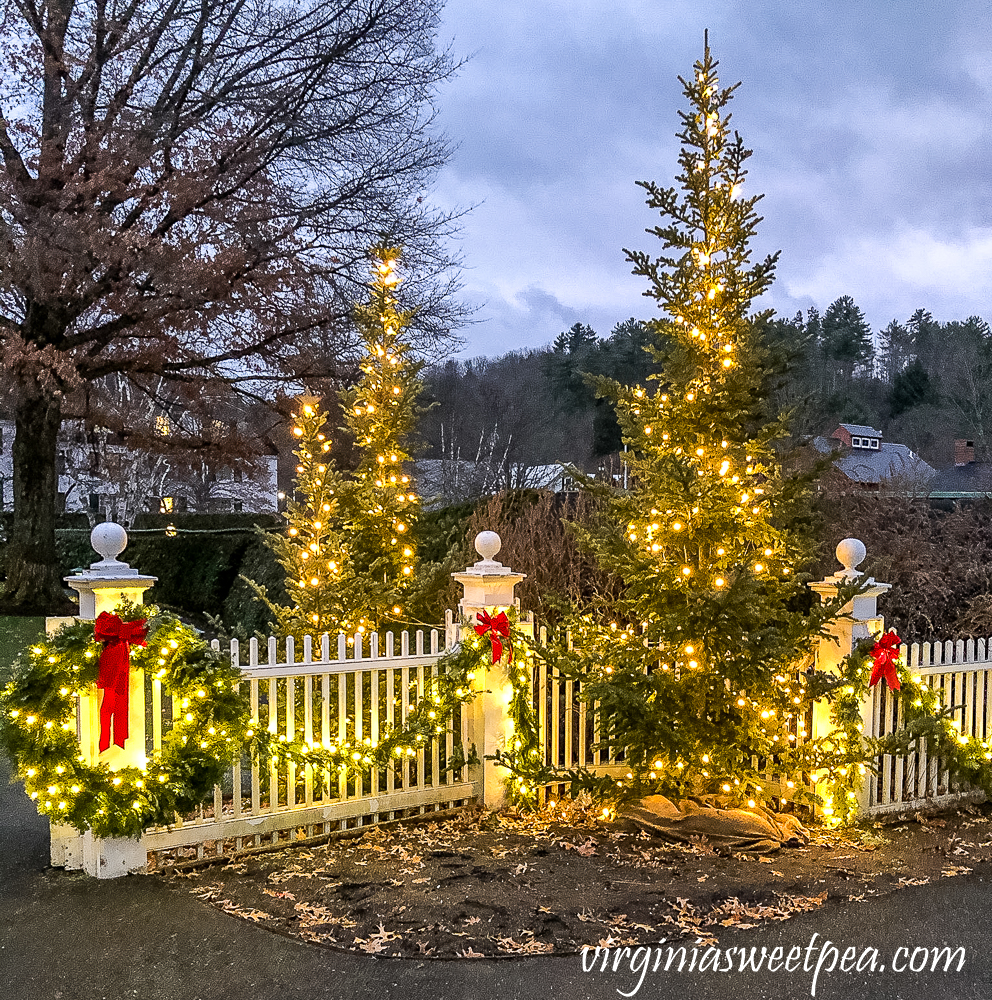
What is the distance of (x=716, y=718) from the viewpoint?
216 inches

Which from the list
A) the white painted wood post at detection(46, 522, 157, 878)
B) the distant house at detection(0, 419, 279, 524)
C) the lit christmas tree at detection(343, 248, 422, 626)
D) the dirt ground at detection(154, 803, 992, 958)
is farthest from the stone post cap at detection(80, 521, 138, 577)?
the distant house at detection(0, 419, 279, 524)

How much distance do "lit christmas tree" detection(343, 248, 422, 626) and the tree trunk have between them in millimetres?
9692

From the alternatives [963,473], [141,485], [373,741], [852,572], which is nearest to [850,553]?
[852,572]

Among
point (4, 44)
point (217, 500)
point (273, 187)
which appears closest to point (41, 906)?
point (273, 187)

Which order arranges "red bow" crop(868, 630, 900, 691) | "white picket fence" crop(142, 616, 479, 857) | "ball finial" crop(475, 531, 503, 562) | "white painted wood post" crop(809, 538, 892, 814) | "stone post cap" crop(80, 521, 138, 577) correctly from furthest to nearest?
"ball finial" crop(475, 531, 503, 562) < "white painted wood post" crop(809, 538, 892, 814) < "red bow" crop(868, 630, 900, 691) < "white picket fence" crop(142, 616, 479, 857) < "stone post cap" crop(80, 521, 138, 577)

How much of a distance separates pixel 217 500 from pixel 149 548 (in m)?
15.8

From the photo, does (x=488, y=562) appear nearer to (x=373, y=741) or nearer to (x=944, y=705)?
(x=373, y=741)

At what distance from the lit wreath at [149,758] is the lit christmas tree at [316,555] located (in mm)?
2653

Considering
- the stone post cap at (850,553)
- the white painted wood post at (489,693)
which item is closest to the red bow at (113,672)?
the white painted wood post at (489,693)

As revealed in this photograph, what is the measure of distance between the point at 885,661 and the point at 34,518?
14.9 m

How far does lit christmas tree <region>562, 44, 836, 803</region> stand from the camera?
210 inches

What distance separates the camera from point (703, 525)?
5.45m

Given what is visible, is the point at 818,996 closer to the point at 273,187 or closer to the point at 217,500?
the point at 273,187

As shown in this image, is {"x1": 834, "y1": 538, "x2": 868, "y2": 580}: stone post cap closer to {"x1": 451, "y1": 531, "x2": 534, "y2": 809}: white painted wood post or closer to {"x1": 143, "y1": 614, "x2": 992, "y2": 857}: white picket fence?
{"x1": 143, "y1": 614, "x2": 992, "y2": 857}: white picket fence
